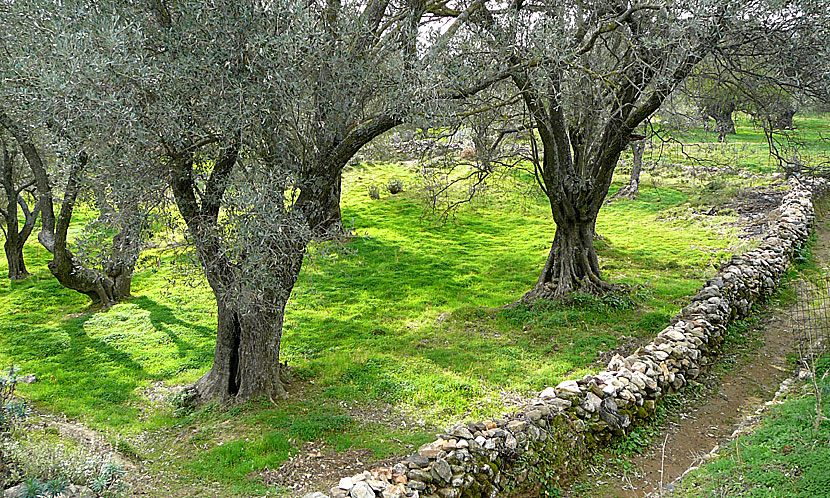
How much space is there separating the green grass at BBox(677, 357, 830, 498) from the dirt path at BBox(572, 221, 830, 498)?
54 centimetres

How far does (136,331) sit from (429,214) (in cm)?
1486

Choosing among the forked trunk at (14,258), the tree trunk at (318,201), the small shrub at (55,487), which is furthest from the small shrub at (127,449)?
the forked trunk at (14,258)

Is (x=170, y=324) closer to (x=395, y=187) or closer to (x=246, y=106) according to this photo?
(x=246, y=106)

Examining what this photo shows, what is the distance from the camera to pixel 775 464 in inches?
245

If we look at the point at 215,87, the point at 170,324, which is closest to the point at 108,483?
the point at 215,87

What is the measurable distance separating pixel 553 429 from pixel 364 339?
6728mm

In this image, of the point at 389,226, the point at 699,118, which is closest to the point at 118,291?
the point at 389,226

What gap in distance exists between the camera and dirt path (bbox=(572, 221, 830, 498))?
721 cm

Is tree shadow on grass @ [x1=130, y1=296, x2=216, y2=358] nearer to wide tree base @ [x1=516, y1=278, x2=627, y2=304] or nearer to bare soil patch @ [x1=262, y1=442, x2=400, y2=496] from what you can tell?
bare soil patch @ [x1=262, y1=442, x2=400, y2=496]

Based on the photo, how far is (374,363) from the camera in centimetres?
1192

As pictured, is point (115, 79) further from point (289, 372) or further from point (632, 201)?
point (632, 201)

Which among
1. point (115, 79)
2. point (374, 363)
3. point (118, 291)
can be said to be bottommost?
point (374, 363)

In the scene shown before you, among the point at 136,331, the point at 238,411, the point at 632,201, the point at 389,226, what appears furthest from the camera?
the point at 632,201

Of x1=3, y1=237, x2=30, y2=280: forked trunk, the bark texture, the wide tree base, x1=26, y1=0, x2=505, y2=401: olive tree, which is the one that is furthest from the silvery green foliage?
x1=3, y1=237, x2=30, y2=280: forked trunk
